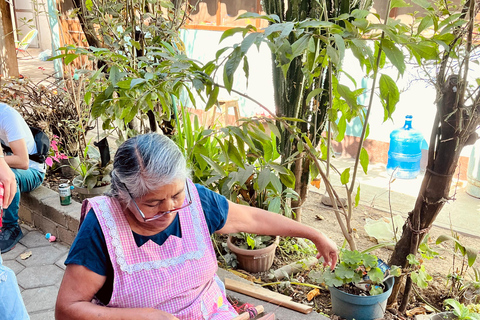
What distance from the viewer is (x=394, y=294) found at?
7.98ft

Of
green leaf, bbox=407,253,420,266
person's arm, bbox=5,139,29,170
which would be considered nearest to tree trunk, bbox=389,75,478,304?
green leaf, bbox=407,253,420,266

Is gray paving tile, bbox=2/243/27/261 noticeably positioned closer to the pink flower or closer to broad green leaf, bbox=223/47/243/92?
the pink flower

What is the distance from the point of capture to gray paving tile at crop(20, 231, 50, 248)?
351 cm

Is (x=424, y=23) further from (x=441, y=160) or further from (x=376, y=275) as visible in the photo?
(x=376, y=275)

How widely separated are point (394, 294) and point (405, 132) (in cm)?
322

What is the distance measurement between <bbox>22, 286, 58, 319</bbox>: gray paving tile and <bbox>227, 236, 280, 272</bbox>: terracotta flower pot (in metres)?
1.22

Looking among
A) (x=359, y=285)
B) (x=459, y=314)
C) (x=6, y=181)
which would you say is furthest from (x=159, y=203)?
(x=459, y=314)

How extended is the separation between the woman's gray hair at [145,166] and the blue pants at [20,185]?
2387 mm

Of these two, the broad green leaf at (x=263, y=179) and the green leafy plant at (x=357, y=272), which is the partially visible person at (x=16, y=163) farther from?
the green leafy plant at (x=357, y=272)

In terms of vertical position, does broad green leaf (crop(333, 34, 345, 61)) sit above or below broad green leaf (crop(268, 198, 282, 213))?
above

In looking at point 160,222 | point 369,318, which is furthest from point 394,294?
point 160,222

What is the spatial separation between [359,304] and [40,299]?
2037mm

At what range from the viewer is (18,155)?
10.8ft

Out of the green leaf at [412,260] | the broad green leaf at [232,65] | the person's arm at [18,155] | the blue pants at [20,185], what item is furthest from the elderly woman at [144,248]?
the blue pants at [20,185]
